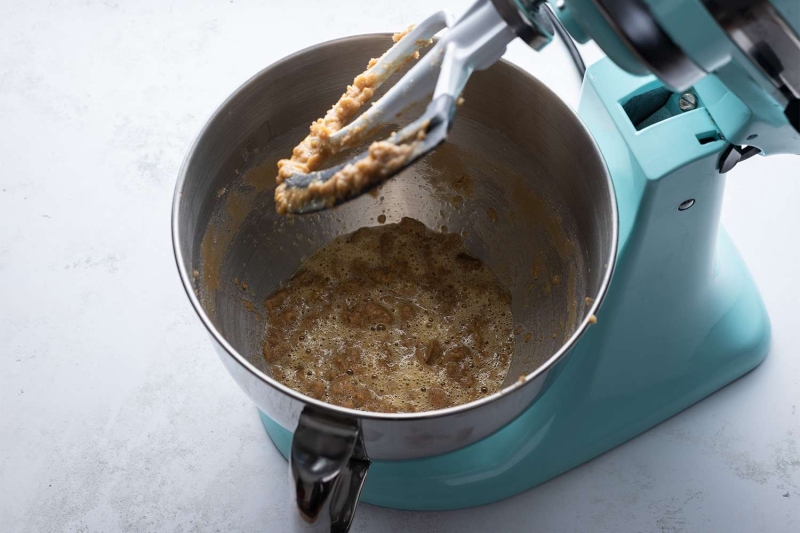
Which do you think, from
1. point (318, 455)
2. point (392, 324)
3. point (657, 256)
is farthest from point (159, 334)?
point (657, 256)

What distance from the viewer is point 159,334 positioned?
1177 millimetres

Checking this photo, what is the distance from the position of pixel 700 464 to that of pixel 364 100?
62 cm

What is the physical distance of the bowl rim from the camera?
2.22 feet

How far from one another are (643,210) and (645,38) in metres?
0.25

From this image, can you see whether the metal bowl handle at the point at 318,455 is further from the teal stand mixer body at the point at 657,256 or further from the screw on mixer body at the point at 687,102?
the screw on mixer body at the point at 687,102

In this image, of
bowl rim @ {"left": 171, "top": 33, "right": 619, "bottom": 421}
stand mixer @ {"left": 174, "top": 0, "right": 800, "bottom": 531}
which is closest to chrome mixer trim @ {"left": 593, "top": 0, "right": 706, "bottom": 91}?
stand mixer @ {"left": 174, "top": 0, "right": 800, "bottom": 531}

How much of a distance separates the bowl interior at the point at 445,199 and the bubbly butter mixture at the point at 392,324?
0.8 inches

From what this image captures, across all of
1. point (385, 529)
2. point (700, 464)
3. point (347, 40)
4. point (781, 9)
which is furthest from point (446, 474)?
point (781, 9)

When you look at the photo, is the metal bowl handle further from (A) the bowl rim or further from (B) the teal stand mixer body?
(B) the teal stand mixer body

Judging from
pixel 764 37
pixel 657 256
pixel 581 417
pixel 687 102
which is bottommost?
pixel 581 417

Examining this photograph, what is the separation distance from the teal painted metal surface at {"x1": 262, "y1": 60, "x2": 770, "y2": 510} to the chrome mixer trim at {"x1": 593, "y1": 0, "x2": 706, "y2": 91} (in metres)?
0.18

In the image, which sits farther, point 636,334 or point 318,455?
point 636,334

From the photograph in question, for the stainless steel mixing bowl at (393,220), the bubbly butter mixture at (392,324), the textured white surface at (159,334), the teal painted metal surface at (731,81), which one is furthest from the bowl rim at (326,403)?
the textured white surface at (159,334)

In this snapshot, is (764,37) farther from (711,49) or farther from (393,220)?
(393,220)
